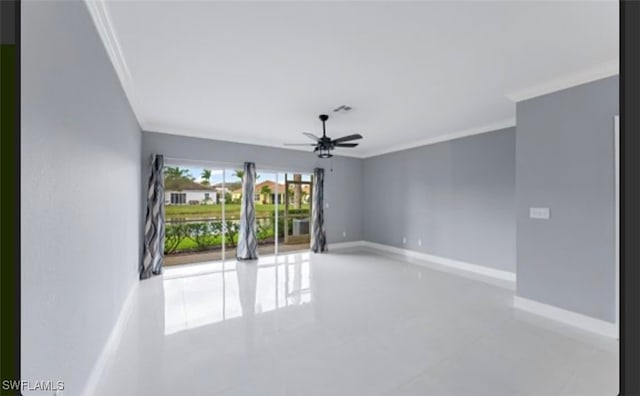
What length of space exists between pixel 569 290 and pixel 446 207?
2.84 metres

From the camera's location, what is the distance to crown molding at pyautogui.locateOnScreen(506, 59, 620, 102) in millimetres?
2854

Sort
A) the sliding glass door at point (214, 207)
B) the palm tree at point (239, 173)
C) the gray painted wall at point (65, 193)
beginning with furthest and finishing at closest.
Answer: the palm tree at point (239, 173) < the sliding glass door at point (214, 207) < the gray painted wall at point (65, 193)

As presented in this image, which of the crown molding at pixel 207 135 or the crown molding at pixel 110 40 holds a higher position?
the crown molding at pixel 110 40

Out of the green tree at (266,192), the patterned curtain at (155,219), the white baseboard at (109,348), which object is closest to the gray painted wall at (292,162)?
the patterned curtain at (155,219)

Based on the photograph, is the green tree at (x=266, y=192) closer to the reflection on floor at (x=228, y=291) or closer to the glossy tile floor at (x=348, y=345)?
the reflection on floor at (x=228, y=291)

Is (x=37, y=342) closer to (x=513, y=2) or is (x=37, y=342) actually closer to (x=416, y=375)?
(x=416, y=375)

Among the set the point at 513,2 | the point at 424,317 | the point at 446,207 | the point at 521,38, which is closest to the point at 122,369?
the point at 424,317

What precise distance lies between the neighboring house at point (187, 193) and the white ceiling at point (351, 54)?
171cm

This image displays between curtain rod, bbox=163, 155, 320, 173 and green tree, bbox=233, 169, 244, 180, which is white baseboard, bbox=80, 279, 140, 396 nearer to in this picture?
curtain rod, bbox=163, 155, 320, 173

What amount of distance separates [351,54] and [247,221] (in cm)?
439

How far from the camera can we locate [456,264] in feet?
18.6

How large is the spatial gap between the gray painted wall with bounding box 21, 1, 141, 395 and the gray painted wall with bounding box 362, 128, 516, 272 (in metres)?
5.64

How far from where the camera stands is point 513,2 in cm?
200

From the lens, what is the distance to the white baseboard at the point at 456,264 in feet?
16.0
